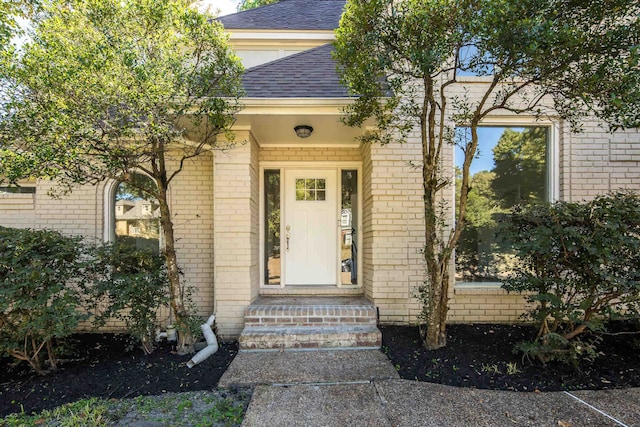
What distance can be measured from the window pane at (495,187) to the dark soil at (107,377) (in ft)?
11.3

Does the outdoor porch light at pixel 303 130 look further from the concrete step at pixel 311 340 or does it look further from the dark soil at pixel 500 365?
the dark soil at pixel 500 365

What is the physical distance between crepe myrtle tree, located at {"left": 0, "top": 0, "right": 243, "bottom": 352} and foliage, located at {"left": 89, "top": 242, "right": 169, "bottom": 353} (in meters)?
1.02

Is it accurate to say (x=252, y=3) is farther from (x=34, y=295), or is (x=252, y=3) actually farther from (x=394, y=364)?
(x=394, y=364)

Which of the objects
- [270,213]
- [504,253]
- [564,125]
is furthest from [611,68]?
[270,213]

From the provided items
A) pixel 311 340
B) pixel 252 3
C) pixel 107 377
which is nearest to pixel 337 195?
pixel 311 340

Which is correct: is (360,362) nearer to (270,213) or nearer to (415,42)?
(270,213)

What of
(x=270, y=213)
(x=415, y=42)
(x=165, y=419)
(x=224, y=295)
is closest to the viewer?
(x=165, y=419)

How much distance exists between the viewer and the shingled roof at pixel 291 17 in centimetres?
563

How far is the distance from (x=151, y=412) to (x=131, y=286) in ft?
4.58

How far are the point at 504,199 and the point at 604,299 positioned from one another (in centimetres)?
182

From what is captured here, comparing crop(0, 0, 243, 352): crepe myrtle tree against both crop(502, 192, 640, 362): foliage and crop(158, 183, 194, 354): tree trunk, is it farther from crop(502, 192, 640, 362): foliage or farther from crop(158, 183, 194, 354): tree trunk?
crop(502, 192, 640, 362): foliage

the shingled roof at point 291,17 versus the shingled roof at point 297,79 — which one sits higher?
the shingled roof at point 291,17

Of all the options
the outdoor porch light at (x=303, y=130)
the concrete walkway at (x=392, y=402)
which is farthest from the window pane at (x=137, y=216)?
the concrete walkway at (x=392, y=402)

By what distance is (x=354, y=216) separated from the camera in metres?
4.95
